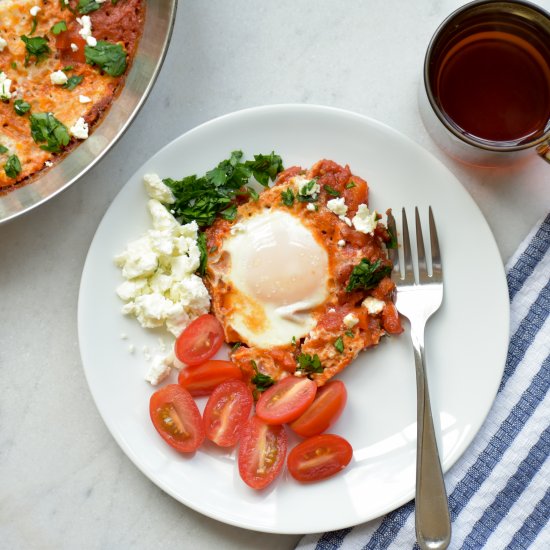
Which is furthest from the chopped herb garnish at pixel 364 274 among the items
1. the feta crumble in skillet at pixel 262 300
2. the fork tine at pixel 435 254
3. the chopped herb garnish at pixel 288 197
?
the chopped herb garnish at pixel 288 197

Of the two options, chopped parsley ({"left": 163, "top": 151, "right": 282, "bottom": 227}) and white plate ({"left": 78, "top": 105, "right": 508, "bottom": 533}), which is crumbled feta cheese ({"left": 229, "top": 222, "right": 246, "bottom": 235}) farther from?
white plate ({"left": 78, "top": 105, "right": 508, "bottom": 533})

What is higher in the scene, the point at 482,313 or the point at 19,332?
the point at 19,332

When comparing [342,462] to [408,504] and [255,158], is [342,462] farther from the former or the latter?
[255,158]

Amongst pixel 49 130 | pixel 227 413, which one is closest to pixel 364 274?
pixel 227 413

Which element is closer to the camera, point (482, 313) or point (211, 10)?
point (482, 313)

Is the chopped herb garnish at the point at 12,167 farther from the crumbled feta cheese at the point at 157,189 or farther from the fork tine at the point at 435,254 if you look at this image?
the fork tine at the point at 435,254

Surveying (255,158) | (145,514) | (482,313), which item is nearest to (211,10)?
(255,158)

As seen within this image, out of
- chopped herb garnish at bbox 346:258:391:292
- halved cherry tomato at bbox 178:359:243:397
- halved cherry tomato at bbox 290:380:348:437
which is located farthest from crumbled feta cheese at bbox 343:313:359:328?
halved cherry tomato at bbox 178:359:243:397
